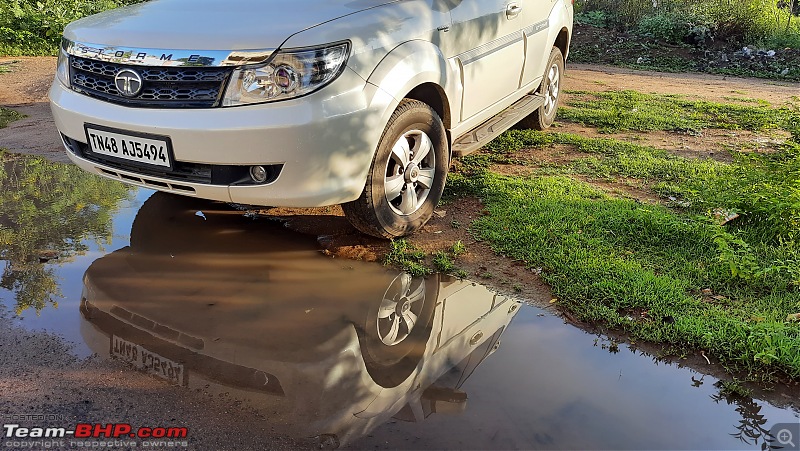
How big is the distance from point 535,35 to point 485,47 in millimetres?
1065

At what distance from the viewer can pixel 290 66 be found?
3.30m

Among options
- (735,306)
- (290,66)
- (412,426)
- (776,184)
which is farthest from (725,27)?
(412,426)

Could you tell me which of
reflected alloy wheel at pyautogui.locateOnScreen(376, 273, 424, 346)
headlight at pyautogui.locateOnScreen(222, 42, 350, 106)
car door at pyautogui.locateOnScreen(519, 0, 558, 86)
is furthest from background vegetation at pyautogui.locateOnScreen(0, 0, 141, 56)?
reflected alloy wheel at pyautogui.locateOnScreen(376, 273, 424, 346)

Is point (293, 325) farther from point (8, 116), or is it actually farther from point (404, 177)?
point (8, 116)

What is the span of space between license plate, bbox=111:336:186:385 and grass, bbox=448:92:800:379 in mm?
1881

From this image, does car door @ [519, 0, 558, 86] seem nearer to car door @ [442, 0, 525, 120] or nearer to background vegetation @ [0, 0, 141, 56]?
car door @ [442, 0, 525, 120]

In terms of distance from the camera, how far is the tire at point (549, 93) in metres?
6.25

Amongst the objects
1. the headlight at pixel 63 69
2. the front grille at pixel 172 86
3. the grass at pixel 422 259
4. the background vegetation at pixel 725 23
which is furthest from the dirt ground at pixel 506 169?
the background vegetation at pixel 725 23

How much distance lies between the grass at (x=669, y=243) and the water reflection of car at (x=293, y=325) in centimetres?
60

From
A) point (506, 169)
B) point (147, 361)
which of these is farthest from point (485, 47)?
point (147, 361)

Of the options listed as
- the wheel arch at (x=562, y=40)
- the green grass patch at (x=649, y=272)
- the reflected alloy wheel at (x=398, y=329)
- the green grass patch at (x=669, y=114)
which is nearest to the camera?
the reflected alloy wheel at (x=398, y=329)

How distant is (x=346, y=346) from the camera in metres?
3.06

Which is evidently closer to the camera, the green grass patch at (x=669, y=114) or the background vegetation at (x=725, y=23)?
the green grass patch at (x=669, y=114)

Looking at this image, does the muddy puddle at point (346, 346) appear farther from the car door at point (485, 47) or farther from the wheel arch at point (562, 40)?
the wheel arch at point (562, 40)
